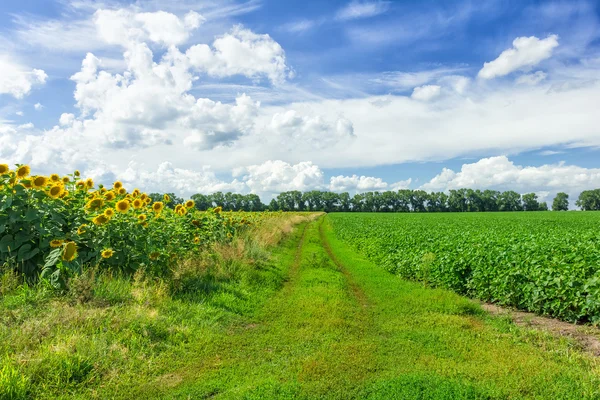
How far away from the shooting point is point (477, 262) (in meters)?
11.6

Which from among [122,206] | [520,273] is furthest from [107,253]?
[520,273]

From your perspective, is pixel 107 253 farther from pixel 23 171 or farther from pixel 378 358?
pixel 378 358

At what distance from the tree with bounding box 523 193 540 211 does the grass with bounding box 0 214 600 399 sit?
5544 inches

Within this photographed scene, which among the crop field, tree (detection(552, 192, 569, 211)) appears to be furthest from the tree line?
the crop field

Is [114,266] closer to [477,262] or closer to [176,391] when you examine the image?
[176,391]

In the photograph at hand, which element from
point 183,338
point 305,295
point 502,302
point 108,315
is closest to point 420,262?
point 502,302

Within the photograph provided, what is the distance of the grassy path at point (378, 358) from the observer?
525 centimetres

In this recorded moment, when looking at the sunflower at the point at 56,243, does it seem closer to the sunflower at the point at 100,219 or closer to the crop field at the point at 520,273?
the sunflower at the point at 100,219

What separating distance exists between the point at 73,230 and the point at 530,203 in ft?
486

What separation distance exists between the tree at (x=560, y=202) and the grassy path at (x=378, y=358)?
490 ft

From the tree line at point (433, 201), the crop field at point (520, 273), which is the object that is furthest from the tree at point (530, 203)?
the crop field at point (520, 273)

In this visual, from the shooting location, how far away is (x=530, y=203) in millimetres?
130875

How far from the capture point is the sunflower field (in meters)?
7.70

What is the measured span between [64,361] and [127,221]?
14.9 ft
